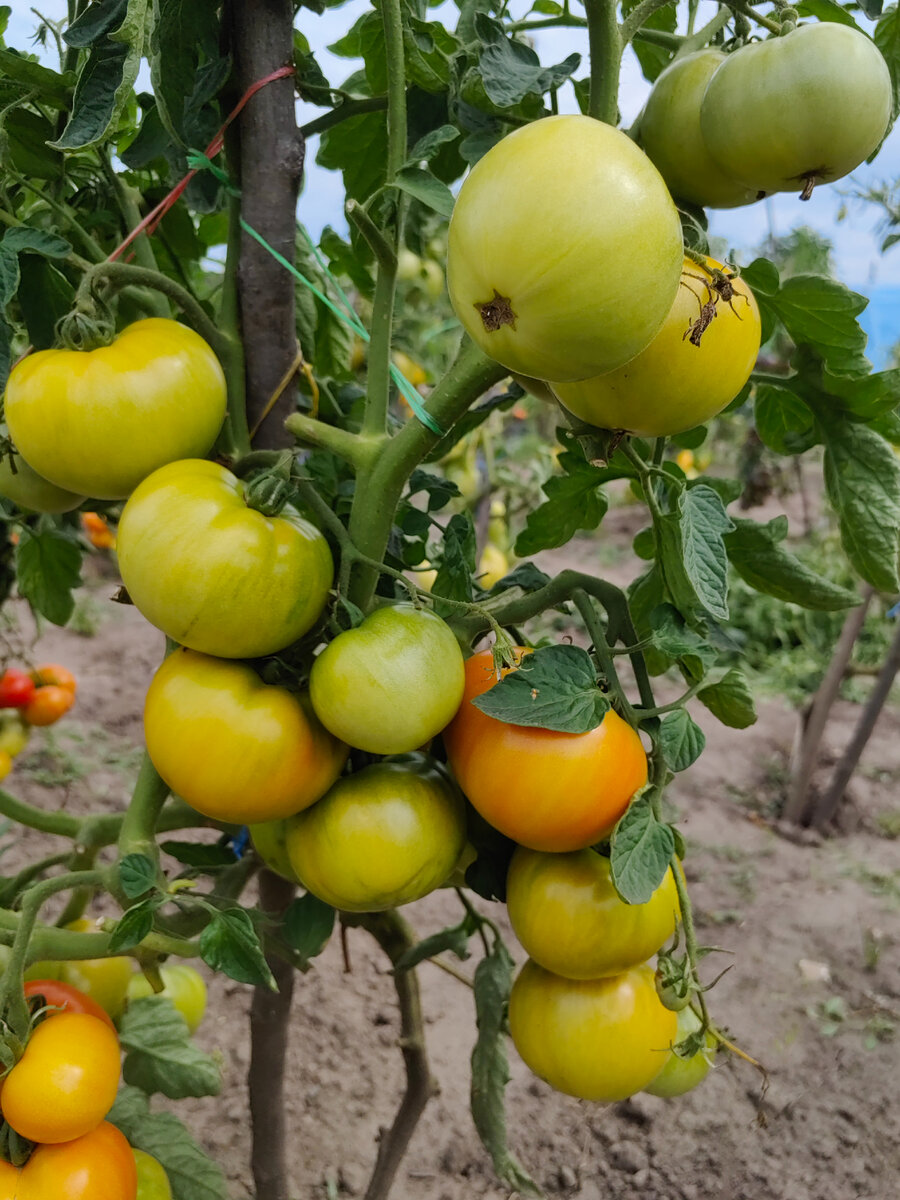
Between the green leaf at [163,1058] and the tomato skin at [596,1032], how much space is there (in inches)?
13.9

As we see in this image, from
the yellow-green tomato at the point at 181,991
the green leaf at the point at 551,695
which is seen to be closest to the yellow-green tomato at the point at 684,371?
the green leaf at the point at 551,695

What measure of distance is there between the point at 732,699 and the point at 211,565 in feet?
1.38

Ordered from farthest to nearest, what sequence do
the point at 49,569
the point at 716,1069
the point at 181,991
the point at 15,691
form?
the point at 15,691, the point at 716,1069, the point at 181,991, the point at 49,569

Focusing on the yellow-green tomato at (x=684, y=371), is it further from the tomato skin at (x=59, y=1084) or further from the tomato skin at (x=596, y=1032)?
the tomato skin at (x=59, y=1084)

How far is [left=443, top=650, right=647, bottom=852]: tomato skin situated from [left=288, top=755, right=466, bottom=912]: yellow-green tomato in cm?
4

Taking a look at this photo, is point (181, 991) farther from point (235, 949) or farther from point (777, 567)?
point (777, 567)

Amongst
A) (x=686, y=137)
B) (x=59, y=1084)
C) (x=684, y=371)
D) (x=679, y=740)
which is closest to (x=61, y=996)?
(x=59, y=1084)

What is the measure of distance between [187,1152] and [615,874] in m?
0.55

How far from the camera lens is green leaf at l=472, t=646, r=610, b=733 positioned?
2.08 feet

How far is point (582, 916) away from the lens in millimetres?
694

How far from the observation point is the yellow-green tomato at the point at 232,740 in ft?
2.14

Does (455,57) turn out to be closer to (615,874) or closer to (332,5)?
(332,5)

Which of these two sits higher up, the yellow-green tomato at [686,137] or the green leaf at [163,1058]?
the yellow-green tomato at [686,137]

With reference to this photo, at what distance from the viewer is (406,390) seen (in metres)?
0.81
